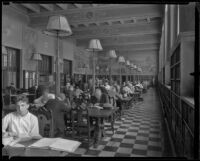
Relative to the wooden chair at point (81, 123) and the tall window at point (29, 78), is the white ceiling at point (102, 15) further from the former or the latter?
the wooden chair at point (81, 123)

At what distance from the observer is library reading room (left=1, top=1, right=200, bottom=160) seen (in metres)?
2.18

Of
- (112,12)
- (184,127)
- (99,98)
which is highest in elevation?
(112,12)

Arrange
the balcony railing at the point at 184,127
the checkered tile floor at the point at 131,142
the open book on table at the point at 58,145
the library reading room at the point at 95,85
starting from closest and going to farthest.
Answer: the open book on table at the point at 58,145 < the balcony railing at the point at 184,127 < the library reading room at the point at 95,85 < the checkered tile floor at the point at 131,142

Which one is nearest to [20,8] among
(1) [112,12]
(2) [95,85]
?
(1) [112,12]

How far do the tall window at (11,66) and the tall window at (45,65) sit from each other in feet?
6.14

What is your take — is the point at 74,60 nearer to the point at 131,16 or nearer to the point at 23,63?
the point at 23,63

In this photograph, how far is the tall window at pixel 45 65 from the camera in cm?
1187

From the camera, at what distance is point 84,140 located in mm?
4156

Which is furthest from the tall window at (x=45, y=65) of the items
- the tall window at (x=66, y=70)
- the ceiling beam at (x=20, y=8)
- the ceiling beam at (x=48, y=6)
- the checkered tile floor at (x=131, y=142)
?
the checkered tile floor at (x=131, y=142)

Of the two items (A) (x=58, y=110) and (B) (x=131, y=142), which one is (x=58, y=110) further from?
(B) (x=131, y=142)

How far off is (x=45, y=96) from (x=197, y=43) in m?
4.53

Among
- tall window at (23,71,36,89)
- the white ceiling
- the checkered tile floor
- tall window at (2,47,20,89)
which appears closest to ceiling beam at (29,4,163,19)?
the white ceiling

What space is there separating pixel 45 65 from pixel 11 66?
2.93 meters

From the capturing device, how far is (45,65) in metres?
12.4
